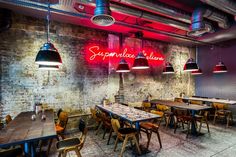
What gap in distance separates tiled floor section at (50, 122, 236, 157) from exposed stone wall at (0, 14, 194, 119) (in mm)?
1514

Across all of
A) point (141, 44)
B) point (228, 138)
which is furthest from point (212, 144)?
point (141, 44)

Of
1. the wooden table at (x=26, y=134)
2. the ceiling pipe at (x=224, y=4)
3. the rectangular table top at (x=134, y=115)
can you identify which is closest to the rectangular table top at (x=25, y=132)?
the wooden table at (x=26, y=134)

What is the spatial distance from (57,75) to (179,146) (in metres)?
4.07

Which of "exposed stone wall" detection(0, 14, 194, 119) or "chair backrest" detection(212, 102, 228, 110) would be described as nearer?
"exposed stone wall" detection(0, 14, 194, 119)

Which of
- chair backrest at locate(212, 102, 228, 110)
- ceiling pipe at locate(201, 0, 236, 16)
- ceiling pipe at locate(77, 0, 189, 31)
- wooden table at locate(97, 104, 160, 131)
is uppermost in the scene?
ceiling pipe at locate(77, 0, 189, 31)

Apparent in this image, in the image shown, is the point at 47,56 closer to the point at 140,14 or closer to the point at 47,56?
the point at 47,56

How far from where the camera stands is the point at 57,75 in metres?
4.75

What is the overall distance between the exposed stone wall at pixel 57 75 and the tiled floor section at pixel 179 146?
1514 mm

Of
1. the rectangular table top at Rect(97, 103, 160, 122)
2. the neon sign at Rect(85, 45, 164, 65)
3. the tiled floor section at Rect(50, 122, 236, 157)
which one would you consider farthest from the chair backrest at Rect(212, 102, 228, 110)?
the rectangular table top at Rect(97, 103, 160, 122)

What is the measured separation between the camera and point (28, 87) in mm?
4320

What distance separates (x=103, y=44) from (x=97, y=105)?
7.46ft

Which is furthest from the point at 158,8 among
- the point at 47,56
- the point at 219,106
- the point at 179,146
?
the point at 219,106

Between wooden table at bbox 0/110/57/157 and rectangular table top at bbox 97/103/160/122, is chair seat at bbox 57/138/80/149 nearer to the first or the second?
wooden table at bbox 0/110/57/157

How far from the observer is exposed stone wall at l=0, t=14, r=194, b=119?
13.5 ft
